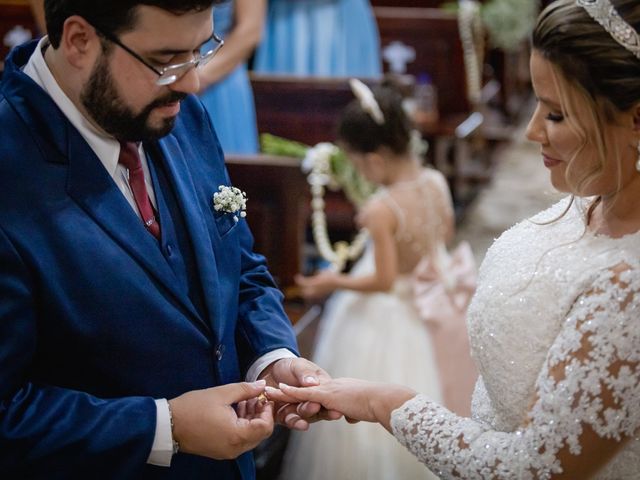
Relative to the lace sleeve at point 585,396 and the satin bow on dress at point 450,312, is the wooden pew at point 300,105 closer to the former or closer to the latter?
the satin bow on dress at point 450,312

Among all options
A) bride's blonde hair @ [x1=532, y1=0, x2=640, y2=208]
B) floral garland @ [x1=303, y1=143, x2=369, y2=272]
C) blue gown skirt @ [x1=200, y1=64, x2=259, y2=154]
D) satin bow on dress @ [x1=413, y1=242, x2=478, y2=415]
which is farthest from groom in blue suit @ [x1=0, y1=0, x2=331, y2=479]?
blue gown skirt @ [x1=200, y1=64, x2=259, y2=154]

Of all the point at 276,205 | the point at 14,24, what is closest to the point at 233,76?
the point at 276,205

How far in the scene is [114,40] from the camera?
1.64 meters

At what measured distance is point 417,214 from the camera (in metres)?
3.86

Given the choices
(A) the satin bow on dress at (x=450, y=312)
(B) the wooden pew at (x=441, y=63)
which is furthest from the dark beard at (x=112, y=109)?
(B) the wooden pew at (x=441, y=63)

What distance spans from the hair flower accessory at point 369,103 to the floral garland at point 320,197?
0.30 m

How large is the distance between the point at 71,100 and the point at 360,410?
850mm

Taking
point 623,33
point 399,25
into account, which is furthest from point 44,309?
point 399,25

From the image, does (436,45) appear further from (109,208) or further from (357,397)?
(109,208)

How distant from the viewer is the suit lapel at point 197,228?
1749 mm

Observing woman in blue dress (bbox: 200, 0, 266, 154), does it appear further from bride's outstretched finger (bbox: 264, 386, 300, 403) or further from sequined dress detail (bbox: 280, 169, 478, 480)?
bride's outstretched finger (bbox: 264, 386, 300, 403)

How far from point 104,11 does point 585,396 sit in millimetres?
1075

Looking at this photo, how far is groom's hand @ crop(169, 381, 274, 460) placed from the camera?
1664 millimetres

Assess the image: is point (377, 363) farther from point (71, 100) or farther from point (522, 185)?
point (522, 185)
